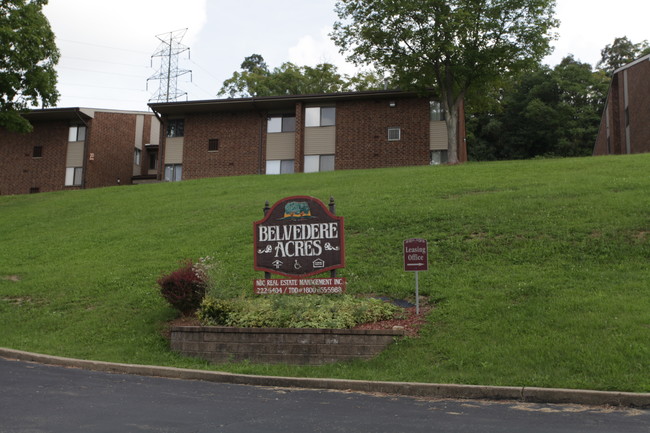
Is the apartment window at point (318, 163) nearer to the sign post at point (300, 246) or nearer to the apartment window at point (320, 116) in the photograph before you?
the apartment window at point (320, 116)

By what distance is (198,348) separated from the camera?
10555mm

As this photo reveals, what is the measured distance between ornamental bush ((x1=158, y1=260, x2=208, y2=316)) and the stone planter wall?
103 centimetres

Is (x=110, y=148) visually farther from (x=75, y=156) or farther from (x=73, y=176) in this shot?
(x=73, y=176)

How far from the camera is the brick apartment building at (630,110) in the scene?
33594mm

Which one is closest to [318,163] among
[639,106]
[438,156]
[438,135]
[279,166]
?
[279,166]

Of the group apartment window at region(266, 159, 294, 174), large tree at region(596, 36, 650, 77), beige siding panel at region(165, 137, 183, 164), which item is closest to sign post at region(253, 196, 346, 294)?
apartment window at region(266, 159, 294, 174)

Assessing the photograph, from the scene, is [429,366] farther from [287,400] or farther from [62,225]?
[62,225]

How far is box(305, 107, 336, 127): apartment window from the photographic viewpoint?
124 ft

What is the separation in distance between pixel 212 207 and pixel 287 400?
624 inches

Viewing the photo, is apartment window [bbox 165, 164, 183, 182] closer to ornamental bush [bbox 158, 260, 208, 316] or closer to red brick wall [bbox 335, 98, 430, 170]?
red brick wall [bbox 335, 98, 430, 170]

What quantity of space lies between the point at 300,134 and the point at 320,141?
132cm

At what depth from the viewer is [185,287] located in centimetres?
1173

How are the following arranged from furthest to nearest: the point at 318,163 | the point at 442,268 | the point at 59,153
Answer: the point at 59,153 → the point at 318,163 → the point at 442,268

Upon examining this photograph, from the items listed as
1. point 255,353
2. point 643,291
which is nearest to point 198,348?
point 255,353
